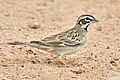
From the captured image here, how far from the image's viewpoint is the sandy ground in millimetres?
9992

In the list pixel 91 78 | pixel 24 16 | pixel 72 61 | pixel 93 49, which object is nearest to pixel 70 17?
pixel 24 16

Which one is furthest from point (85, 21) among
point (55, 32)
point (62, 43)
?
point (55, 32)

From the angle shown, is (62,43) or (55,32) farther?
(55,32)

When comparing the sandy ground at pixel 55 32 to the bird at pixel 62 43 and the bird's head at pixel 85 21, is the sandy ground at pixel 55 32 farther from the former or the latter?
the bird's head at pixel 85 21

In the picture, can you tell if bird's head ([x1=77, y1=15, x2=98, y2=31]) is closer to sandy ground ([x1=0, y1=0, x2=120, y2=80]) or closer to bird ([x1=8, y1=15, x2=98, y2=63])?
bird ([x1=8, y1=15, x2=98, y2=63])

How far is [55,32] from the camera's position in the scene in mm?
13820

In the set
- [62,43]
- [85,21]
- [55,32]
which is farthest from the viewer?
[55,32]

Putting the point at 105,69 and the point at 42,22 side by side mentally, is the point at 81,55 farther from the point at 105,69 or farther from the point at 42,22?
the point at 42,22

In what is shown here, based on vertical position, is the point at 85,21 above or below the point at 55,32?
above

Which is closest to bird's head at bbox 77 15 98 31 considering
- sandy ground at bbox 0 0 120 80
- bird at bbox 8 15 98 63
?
bird at bbox 8 15 98 63

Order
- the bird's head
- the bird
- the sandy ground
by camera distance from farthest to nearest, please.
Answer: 1. the bird's head
2. the bird
3. the sandy ground

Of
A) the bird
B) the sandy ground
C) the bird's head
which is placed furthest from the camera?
the bird's head

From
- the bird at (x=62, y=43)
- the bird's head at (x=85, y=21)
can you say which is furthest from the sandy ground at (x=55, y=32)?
the bird's head at (x=85, y=21)

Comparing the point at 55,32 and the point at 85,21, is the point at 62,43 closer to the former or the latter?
the point at 85,21
